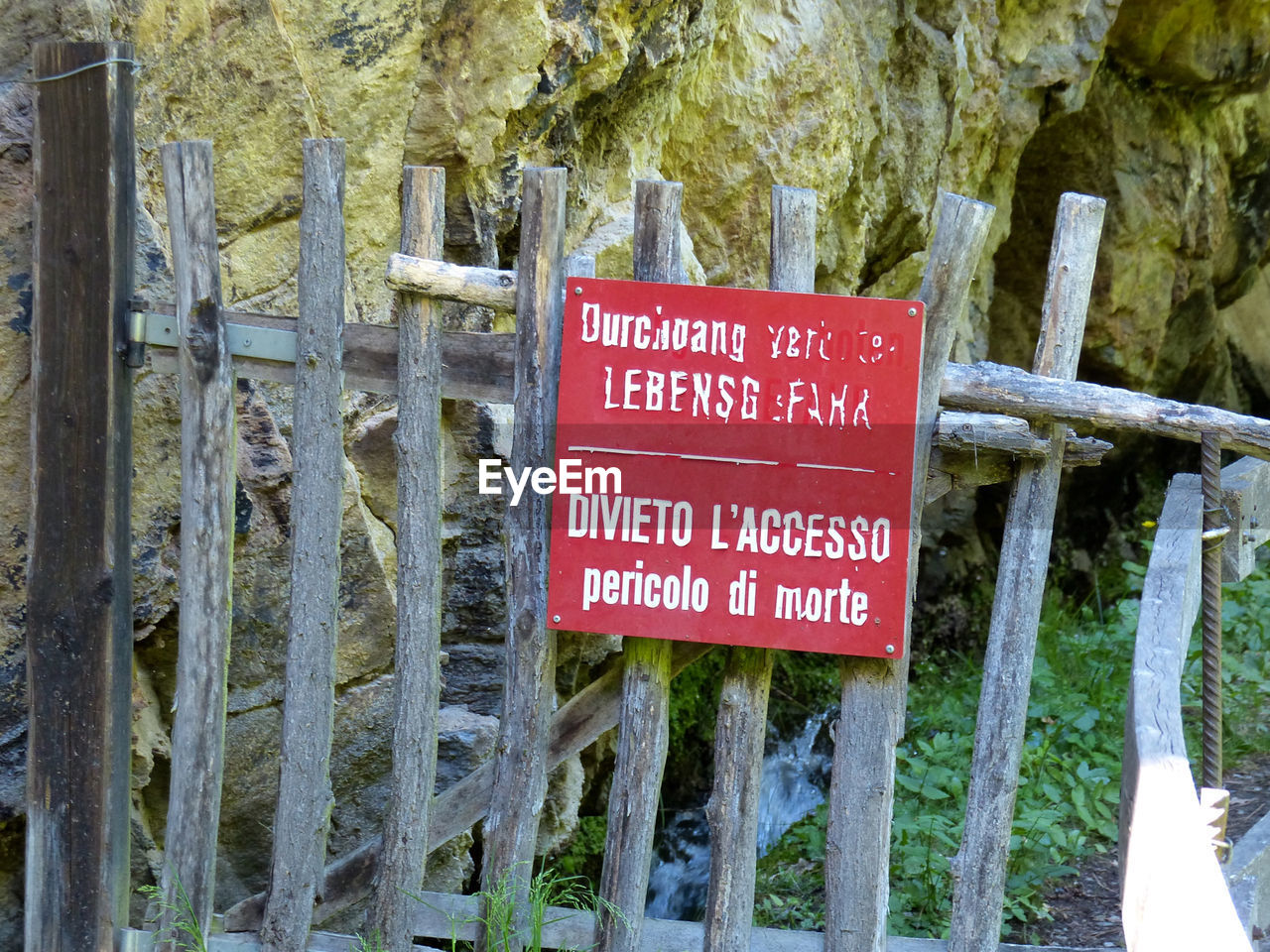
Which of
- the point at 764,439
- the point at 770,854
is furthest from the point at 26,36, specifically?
the point at 770,854

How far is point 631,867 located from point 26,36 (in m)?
2.20

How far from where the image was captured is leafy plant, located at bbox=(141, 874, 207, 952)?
2.49 metres

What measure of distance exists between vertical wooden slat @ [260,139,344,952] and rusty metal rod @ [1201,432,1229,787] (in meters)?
1.67

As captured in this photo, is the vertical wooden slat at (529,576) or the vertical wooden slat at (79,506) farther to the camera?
the vertical wooden slat at (79,506)

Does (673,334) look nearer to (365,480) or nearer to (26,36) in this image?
(365,480)

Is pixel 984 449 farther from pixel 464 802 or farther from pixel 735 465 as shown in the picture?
pixel 464 802

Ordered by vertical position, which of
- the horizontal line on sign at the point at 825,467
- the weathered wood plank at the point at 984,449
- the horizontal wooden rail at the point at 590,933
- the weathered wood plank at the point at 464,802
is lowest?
the horizontal wooden rail at the point at 590,933

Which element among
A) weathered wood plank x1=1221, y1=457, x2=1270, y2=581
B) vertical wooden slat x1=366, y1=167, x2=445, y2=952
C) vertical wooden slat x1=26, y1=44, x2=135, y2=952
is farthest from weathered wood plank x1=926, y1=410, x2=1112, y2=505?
vertical wooden slat x1=26, y1=44, x2=135, y2=952

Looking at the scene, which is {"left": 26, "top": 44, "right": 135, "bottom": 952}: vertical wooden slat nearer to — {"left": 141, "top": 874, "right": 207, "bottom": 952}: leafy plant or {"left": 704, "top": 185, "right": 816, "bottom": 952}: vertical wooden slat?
{"left": 141, "top": 874, "right": 207, "bottom": 952}: leafy plant

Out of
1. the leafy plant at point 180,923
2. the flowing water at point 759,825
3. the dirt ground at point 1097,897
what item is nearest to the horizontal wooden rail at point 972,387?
the leafy plant at point 180,923

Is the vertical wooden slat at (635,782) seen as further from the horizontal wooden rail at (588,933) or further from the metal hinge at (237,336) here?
the metal hinge at (237,336)

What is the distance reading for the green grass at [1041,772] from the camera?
3.49 m

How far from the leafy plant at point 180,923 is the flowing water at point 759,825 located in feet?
6.74

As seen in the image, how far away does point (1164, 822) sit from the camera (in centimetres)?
141
